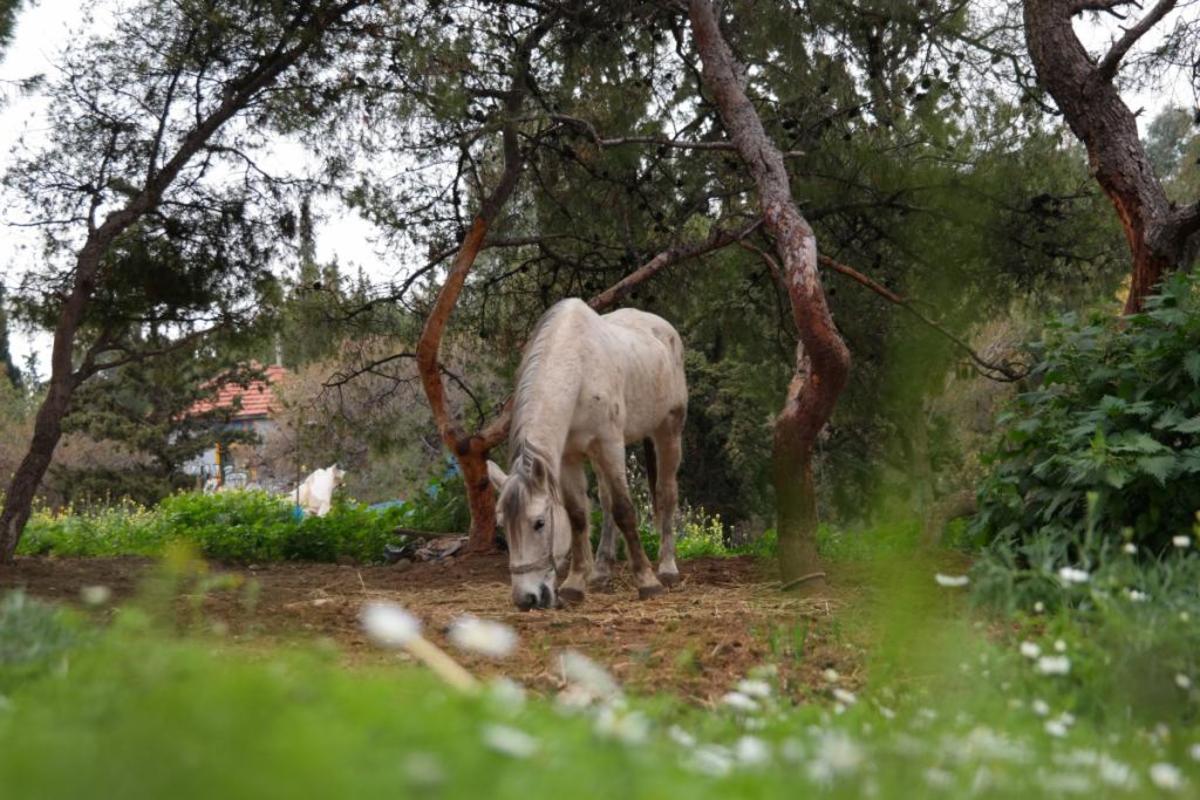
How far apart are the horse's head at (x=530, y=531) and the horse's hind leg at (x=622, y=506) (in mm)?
1352

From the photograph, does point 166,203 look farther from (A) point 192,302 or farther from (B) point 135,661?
(B) point 135,661

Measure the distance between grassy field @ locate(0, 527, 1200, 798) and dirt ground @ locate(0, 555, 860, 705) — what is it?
18.3 inches

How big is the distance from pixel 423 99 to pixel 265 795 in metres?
8.27

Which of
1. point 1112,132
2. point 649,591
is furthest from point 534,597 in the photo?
point 1112,132

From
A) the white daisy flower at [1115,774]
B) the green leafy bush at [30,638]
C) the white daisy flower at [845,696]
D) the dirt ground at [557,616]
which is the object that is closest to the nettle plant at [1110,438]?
the dirt ground at [557,616]

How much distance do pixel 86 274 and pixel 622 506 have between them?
13.8 ft

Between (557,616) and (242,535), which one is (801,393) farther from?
(242,535)

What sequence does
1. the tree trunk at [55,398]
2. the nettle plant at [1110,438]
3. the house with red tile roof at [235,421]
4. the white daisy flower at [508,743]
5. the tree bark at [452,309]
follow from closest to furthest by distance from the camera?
→ 1. the white daisy flower at [508,743]
2. the nettle plant at [1110,438]
3. the tree trunk at [55,398]
4. the tree bark at [452,309]
5. the house with red tile roof at [235,421]

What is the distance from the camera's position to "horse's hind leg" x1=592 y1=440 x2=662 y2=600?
8352 mm

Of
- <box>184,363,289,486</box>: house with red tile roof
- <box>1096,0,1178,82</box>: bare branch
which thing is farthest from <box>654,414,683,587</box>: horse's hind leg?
<box>184,363,289,486</box>: house with red tile roof

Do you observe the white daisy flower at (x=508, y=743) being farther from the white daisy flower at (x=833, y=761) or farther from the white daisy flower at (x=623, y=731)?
the white daisy flower at (x=833, y=761)

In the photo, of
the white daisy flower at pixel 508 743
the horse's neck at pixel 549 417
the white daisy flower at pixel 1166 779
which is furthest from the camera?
the horse's neck at pixel 549 417

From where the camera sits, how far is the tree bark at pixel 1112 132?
8.46 m

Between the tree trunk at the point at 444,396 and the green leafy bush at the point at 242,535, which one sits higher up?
the tree trunk at the point at 444,396
